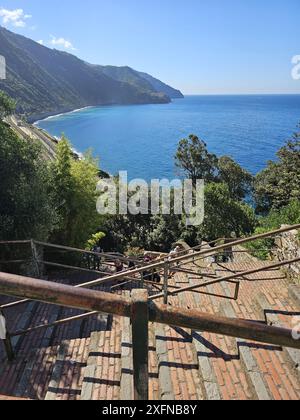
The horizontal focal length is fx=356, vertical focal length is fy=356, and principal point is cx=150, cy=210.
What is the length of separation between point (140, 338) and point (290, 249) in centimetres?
814

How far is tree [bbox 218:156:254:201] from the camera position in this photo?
39.0 m

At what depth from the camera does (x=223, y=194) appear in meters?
22.0

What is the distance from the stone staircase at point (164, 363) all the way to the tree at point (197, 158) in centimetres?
3235

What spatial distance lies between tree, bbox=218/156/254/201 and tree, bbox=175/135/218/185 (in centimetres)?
169

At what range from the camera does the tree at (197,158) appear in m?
37.5

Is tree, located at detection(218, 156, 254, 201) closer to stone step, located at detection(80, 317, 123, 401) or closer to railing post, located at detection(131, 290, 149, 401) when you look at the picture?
stone step, located at detection(80, 317, 123, 401)

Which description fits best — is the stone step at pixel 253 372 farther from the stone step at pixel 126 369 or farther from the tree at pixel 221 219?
the tree at pixel 221 219

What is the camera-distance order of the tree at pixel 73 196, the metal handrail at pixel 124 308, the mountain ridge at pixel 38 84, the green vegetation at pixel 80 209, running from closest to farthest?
the metal handrail at pixel 124 308, the green vegetation at pixel 80 209, the tree at pixel 73 196, the mountain ridge at pixel 38 84

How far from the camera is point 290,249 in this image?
8.88 metres

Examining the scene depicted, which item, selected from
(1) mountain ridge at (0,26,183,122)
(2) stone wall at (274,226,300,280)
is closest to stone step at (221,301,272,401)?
(2) stone wall at (274,226,300,280)

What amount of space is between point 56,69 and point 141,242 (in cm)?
19290

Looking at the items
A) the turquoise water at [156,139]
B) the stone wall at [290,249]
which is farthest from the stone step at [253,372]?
the turquoise water at [156,139]

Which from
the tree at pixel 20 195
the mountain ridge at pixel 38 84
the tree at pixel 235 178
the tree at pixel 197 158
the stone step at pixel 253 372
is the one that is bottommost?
the tree at pixel 235 178

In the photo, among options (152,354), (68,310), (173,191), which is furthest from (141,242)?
(152,354)
